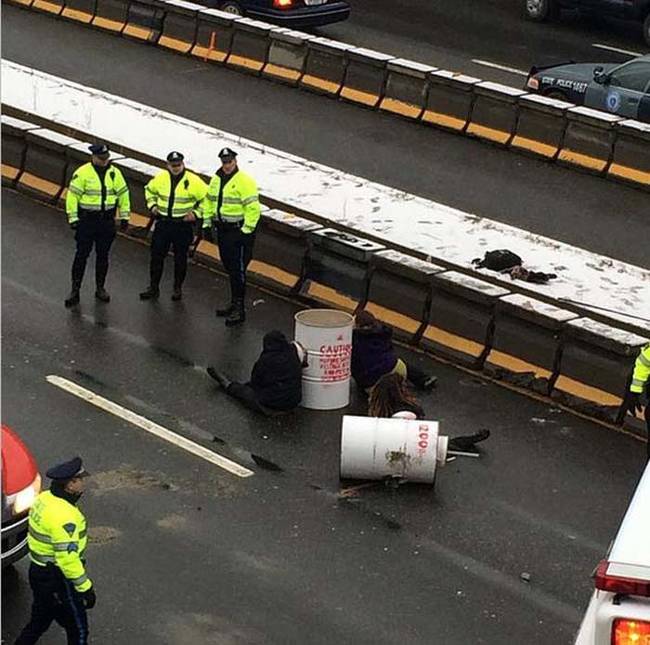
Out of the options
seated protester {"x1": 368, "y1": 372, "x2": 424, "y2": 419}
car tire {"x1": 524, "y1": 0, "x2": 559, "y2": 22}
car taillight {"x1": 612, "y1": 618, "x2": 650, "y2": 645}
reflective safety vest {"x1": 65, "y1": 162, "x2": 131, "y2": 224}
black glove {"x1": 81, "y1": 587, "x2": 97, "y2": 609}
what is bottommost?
seated protester {"x1": 368, "y1": 372, "x2": 424, "y2": 419}

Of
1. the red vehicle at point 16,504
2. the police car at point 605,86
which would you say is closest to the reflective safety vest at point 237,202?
the red vehicle at point 16,504

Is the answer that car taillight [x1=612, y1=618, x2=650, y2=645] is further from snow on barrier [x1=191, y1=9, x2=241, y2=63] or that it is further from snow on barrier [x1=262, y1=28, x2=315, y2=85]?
snow on barrier [x1=191, y1=9, x2=241, y2=63]

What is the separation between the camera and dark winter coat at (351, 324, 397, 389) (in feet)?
45.0

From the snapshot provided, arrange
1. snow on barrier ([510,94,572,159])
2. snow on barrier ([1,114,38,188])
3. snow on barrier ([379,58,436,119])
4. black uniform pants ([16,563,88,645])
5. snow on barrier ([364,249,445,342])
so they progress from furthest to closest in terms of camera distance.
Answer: snow on barrier ([379,58,436,119]) → snow on barrier ([510,94,572,159]) → snow on barrier ([1,114,38,188]) → snow on barrier ([364,249,445,342]) → black uniform pants ([16,563,88,645])

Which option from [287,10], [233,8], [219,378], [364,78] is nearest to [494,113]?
[364,78]

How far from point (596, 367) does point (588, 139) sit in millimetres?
7474

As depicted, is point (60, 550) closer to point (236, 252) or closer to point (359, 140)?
point (236, 252)

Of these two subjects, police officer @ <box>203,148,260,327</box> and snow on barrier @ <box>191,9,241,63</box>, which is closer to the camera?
police officer @ <box>203,148,260,327</box>

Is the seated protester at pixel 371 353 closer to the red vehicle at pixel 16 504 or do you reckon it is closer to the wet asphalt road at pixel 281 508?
the wet asphalt road at pixel 281 508

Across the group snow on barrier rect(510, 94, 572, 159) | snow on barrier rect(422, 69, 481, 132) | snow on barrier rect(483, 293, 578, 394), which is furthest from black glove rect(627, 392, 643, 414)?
snow on barrier rect(422, 69, 481, 132)

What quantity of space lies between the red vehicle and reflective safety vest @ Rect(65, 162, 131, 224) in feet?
18.6

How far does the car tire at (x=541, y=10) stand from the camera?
29.3 m

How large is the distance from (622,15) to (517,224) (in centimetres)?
1047

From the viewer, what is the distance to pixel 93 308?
51.8 ft
